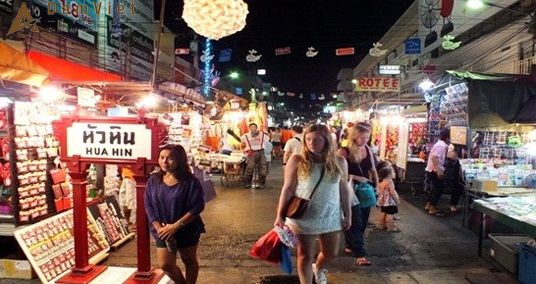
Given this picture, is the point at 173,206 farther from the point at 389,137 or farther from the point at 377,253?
the point at 389,137

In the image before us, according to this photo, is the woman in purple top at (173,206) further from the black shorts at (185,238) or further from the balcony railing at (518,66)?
the balcony railing at (518,66)

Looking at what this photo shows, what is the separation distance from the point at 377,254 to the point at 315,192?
288 cm

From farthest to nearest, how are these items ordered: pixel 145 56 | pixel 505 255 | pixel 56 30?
1. pixel 145 56
2. pixel 56 30
3. pixel 505 255

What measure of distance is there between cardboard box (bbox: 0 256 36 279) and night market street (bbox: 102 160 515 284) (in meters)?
1.04

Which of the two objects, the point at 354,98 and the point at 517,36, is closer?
the point at 517,36

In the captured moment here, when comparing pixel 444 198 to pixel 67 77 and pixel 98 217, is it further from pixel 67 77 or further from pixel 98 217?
pixel 67 77

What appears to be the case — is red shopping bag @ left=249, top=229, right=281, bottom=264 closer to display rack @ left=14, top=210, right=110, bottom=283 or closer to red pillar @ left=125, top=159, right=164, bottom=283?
red pillar @ left=125, top=159, right=164, bottom=283

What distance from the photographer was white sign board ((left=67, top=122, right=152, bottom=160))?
4414 mm

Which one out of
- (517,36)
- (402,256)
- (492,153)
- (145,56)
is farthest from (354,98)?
(402,256)

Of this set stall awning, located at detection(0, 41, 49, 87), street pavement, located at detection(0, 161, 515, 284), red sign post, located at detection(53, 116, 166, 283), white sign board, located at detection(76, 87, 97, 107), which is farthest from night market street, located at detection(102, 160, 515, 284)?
stall awning, located at detection(0, 41, 49, 87)

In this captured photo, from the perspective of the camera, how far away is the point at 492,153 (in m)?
9.42

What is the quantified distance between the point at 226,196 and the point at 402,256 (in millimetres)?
5972

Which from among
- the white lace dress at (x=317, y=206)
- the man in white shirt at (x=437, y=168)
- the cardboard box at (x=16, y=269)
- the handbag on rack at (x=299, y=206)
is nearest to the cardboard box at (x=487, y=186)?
the man in white shirt at (x=437, y=168)

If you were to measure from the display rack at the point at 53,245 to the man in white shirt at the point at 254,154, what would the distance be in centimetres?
721
